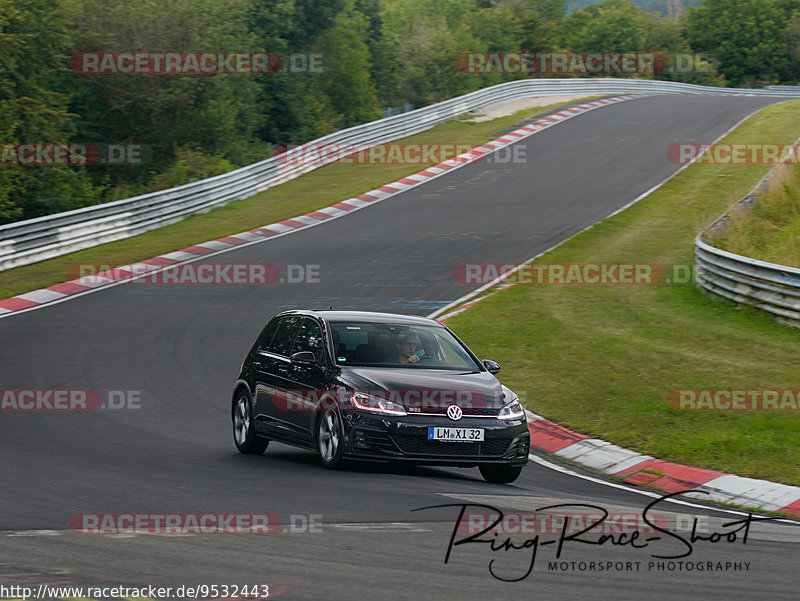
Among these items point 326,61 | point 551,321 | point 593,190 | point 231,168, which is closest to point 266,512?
point 551,321

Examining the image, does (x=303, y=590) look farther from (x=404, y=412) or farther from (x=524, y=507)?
(x=404, y=412)

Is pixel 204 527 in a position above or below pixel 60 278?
above

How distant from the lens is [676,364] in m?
15.2

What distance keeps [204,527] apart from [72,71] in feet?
124

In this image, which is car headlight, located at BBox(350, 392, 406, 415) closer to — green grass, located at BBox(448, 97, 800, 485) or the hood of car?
the hood of car

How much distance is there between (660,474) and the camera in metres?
10.7

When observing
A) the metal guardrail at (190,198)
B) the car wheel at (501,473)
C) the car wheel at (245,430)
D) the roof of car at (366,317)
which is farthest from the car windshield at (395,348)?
the metal guardrail at (190,198)

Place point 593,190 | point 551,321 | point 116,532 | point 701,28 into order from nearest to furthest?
point 116,532 → point 551,321 → point 593,190 → point 701,28

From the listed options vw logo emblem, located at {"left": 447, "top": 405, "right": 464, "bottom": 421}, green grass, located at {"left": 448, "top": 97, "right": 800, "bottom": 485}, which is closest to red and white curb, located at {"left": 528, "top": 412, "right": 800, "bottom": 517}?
green grass, located at {"left": 448, "top": 97, "right": 800, "bottom": 485}

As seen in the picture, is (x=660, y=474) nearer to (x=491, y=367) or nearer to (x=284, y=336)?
(x=491, y=367)

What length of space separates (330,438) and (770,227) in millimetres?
17183

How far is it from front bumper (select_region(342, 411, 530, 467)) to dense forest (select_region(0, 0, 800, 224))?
85.5 ft

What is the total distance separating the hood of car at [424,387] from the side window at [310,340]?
24.5 inches

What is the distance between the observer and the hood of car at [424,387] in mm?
9891
